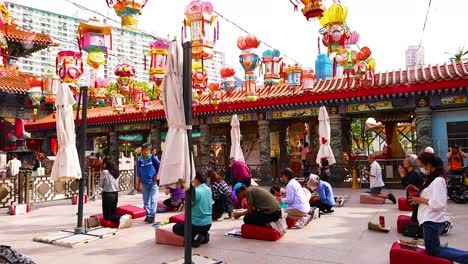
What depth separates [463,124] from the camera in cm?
1249

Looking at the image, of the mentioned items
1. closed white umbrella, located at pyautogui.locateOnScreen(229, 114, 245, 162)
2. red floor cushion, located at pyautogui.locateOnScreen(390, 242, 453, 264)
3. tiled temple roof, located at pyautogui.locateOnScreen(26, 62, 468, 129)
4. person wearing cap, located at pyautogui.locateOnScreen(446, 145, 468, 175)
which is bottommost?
red floor cushion, located at pyautogui.locateOnScreen(390, 242, 453, 264)

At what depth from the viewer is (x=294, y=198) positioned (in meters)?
6.95

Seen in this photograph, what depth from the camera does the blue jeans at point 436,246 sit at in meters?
4.06

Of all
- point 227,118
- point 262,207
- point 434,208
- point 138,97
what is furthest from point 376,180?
point 138,97

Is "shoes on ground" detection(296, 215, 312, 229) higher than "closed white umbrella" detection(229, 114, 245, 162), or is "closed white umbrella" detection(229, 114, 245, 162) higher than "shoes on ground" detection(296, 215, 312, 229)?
"closed white umbrella" detection(229, 114, 245, 162)

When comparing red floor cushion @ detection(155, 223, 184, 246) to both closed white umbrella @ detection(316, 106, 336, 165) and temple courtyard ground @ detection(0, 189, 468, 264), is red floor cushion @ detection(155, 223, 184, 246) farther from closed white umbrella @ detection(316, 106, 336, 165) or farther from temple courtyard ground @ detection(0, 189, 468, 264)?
closed white umbrella @ detection(316, 106, 336, 165)

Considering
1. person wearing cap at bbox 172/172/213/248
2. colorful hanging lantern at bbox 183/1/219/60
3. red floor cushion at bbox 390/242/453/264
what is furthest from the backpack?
colorful hanging lantern at bbox 183/1/219/60

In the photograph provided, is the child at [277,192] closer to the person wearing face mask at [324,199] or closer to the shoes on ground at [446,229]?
the person wearing face mask at [324,199]

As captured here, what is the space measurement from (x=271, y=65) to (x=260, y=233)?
8.23m

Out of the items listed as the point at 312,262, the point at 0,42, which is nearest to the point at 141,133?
the point at 0,42

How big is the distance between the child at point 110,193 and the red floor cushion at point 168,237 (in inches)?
63.0

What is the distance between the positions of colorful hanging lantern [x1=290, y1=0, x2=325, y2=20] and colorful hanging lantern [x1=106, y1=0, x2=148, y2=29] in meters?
3.24

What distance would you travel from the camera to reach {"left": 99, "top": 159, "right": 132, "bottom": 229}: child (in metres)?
7.31

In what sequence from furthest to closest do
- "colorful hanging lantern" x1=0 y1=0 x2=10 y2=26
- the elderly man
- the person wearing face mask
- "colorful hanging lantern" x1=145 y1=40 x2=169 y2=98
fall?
"colorful hanging lantern" x1=0 y1=0 x2=10 y2=26, "colorful hanging lantern" x1=145 y1=40 x2=169 y2=98, the elderly man, the person wearing face mask
